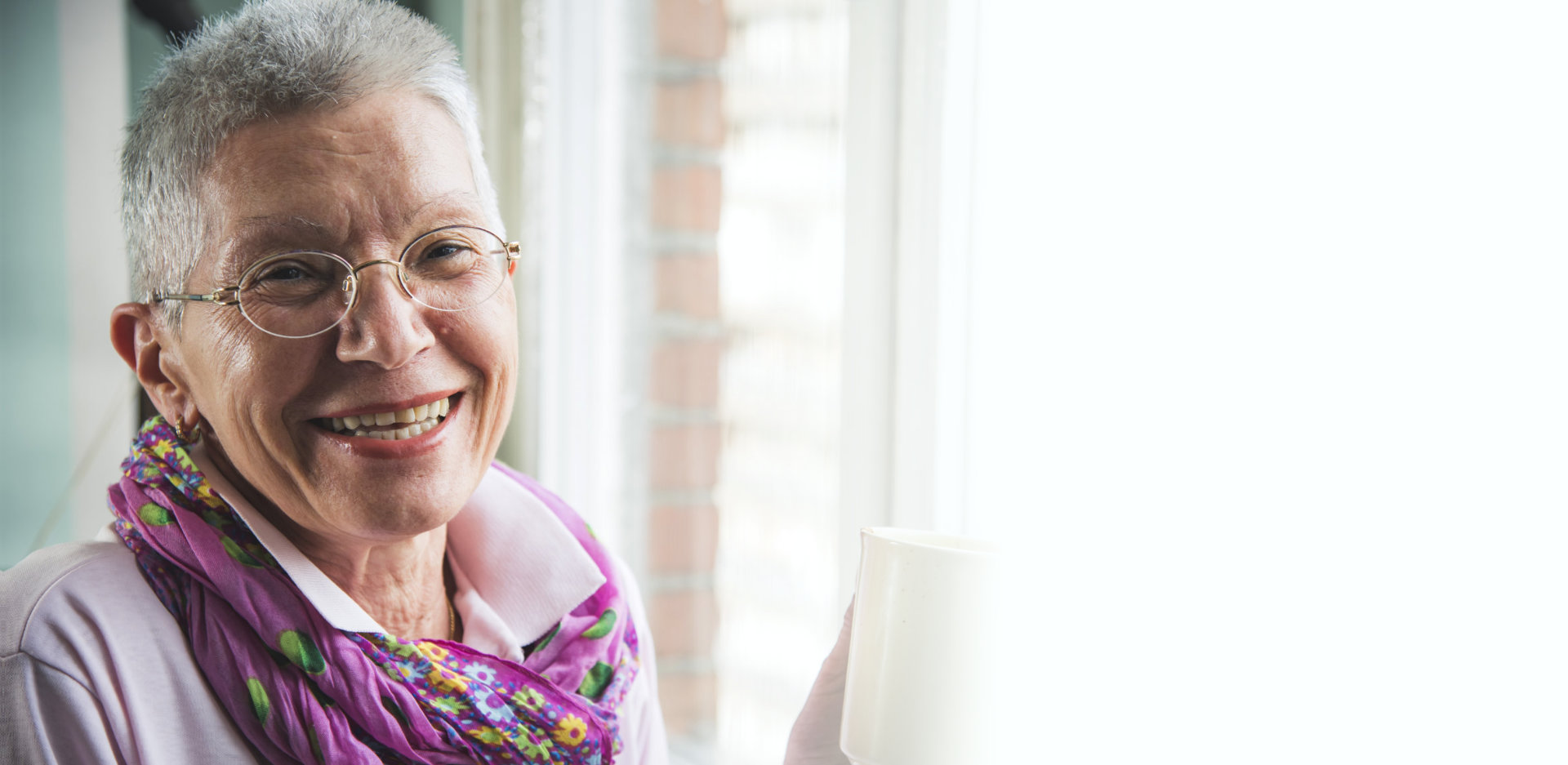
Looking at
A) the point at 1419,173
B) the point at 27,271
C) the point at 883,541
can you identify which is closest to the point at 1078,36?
the point at 1419,173

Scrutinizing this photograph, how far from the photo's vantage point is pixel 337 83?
33.4 inches

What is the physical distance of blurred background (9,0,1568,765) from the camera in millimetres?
557

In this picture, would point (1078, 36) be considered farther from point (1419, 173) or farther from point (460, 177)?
point (460, 177)

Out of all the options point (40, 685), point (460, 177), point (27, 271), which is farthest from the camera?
point (27, 271)

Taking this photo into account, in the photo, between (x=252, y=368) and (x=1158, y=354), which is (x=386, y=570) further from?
(x=1158, y=354)

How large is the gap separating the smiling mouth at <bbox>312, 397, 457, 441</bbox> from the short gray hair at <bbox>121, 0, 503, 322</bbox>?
19 centimetres

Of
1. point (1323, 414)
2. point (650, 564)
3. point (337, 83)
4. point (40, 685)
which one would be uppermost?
point (337, 83)

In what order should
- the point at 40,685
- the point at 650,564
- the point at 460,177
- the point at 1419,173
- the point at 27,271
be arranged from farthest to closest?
the point at 27,271
the point at 650,564
the point at 460,177
the point at 40,685
the point at 1419,173

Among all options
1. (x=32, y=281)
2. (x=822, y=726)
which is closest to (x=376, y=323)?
(x=822, y=726)

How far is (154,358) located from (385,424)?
0.93ft

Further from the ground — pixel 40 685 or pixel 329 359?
pixel 329 359

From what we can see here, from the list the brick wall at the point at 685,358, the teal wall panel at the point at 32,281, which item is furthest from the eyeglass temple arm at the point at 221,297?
the teal wall panel at the point at 32,281

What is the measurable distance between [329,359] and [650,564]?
3.50 ft

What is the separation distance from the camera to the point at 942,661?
2.11 ft
